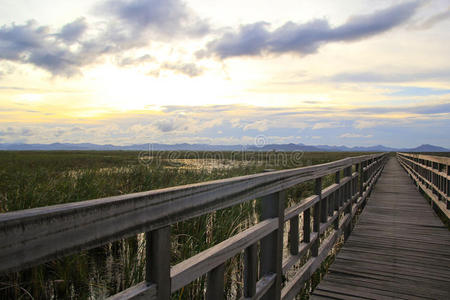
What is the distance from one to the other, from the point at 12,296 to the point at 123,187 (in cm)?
451

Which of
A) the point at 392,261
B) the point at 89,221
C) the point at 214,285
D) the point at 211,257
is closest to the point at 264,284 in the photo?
the point at 214,285

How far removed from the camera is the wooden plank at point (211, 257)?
1.28 meters

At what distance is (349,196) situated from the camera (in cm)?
605

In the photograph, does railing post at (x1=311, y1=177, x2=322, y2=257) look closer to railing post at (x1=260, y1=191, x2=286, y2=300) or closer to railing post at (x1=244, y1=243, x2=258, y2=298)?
railing post at (x1=260, y1=191, x2=286, y2=300)

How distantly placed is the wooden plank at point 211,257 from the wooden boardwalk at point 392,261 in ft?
5.87

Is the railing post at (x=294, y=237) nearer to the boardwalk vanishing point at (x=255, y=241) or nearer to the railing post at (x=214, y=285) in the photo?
the boardwalk vanishing point at (x=255, y=241)

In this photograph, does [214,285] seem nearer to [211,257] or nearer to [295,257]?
[211,257]

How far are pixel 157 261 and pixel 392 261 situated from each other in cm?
420

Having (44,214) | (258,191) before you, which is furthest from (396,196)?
(44,214)

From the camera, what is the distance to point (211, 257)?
60.3 inches

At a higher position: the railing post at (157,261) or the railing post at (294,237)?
the railing post at (157,261)

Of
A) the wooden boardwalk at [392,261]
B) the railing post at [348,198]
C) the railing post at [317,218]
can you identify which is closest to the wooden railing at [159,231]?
the railing post at [317,218]

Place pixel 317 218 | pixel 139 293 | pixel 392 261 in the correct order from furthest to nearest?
pixel 392 261, pixel 317 218, pixel 139 293

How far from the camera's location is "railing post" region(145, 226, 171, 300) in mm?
1141
